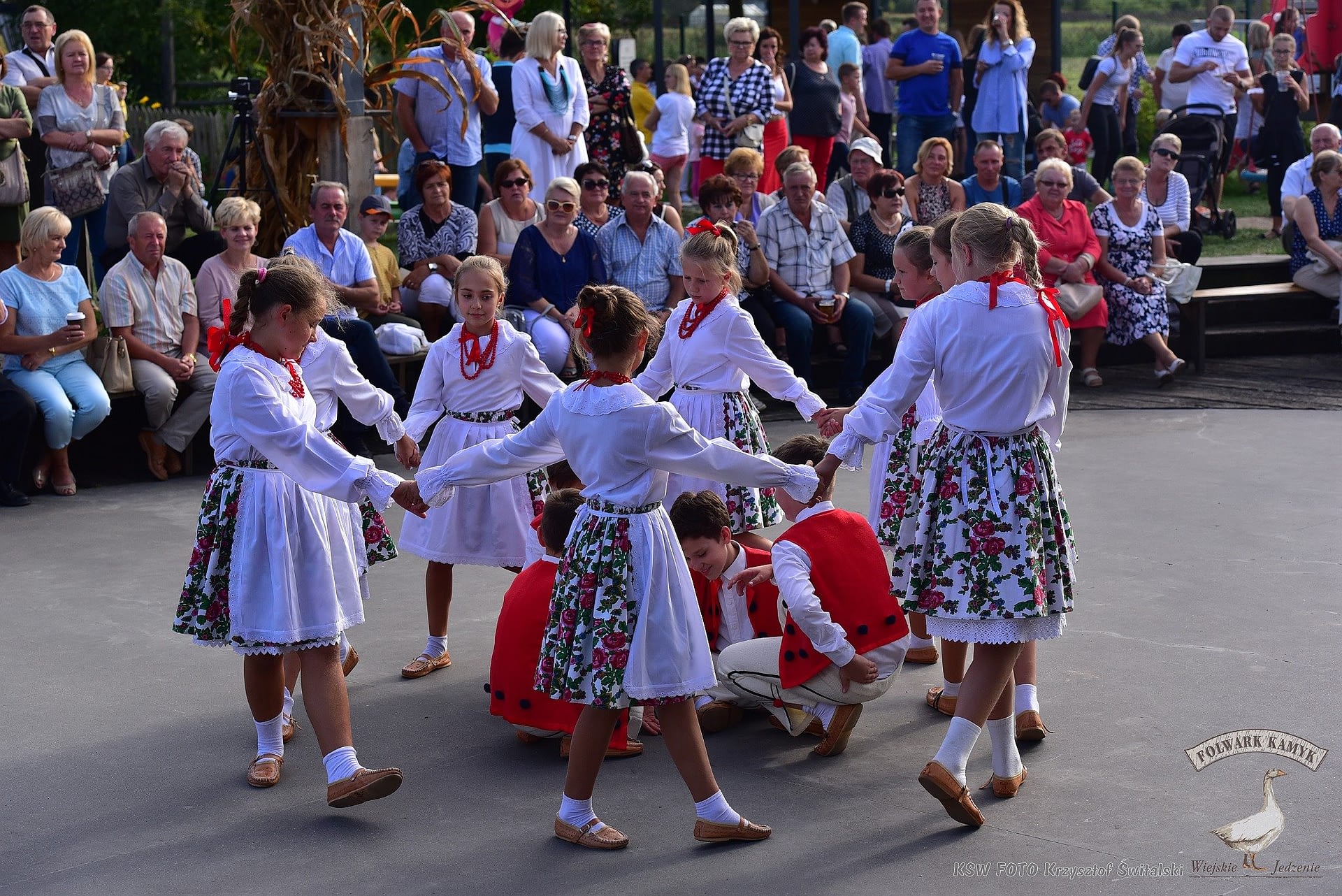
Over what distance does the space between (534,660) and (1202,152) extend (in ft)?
36.2

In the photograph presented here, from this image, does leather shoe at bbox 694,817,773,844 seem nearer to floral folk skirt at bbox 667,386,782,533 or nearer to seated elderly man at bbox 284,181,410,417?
floral folk skirt at bbox 667,386,782,533

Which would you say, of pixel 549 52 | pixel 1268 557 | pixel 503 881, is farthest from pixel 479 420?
pixel 549 52

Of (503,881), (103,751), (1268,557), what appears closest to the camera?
(503,881)

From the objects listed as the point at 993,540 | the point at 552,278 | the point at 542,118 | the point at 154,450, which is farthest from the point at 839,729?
the point at 542,118

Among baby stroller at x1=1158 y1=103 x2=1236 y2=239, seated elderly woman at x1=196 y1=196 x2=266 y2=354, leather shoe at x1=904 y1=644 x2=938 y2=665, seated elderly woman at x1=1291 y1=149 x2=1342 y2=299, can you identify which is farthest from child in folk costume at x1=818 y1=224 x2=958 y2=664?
baby stroller at x1=1158 y1=103 x2=1236 y2=239

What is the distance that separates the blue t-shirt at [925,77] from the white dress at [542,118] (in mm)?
3852

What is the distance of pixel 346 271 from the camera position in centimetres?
893

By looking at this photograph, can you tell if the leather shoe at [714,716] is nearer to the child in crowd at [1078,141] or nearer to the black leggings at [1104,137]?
the child in crowd at [1078,141]

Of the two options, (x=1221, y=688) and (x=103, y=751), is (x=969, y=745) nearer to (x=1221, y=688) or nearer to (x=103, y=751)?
(x=1221, y=688)

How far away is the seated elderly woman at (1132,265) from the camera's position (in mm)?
10469

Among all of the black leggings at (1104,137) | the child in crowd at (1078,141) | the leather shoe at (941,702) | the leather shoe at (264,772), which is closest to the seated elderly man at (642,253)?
the leather shoe at (941,702)

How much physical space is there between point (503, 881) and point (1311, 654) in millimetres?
3049

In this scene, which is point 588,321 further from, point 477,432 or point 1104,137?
point 1104,137

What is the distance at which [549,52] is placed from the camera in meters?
10.4
